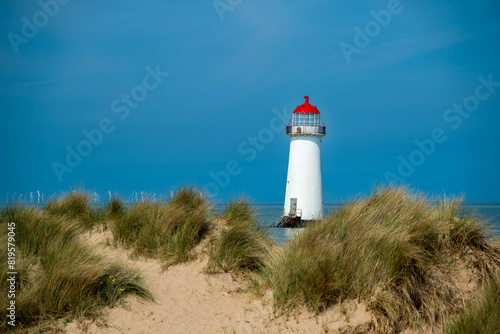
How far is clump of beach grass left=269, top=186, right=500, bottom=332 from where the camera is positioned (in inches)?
214

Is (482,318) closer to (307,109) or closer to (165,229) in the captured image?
(165,229)

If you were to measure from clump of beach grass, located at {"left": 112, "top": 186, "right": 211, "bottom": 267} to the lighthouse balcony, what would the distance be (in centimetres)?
1315

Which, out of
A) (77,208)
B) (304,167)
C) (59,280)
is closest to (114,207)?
(77,208)

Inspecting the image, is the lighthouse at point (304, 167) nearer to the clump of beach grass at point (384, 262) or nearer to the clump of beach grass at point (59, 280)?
the clump of beach grass at point (384, 262)

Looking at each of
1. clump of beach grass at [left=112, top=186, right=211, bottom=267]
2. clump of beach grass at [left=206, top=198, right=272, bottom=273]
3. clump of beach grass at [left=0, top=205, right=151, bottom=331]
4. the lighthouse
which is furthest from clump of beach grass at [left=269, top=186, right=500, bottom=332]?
the lighthouse

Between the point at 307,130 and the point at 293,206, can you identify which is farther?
the point at 293,206

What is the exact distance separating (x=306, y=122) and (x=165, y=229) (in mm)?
14714

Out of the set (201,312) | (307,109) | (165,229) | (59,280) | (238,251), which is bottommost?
(201,312)

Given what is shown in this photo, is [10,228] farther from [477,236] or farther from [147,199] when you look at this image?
[477,236]

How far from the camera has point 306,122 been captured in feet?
69.3

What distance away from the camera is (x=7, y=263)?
17.9ft

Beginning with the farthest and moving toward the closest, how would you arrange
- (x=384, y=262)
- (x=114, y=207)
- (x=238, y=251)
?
(x=114, y=207), (x=238, y=251), (x=384, y=262)

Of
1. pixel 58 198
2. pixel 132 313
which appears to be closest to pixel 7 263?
pixel 132 313

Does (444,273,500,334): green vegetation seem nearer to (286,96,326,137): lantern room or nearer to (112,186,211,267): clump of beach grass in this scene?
(112,186,211,267): clump of beach grass
